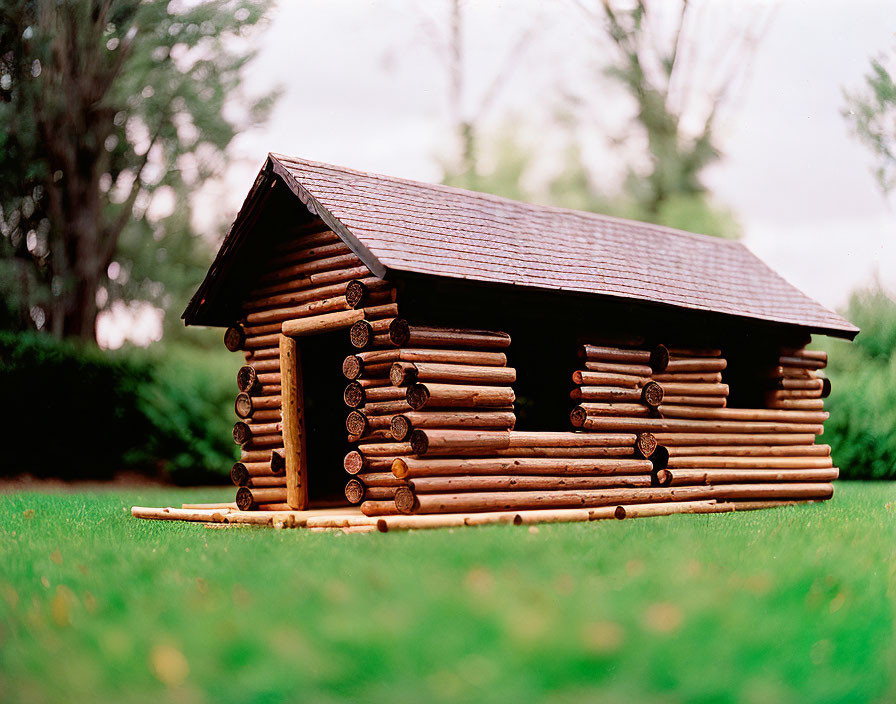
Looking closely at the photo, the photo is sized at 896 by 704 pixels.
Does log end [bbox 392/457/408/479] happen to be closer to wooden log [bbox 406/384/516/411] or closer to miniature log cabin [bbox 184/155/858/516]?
miniature log cabin [bbox 184/155/858/516]

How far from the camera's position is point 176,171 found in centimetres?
2270

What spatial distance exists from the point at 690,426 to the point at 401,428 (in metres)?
4.91

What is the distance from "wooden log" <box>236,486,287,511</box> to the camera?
12.6 metres

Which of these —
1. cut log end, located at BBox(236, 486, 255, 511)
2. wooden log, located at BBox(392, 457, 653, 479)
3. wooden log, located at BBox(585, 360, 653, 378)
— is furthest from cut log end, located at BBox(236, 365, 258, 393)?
wooden log, located at BBox(585, 360, 653, 378)

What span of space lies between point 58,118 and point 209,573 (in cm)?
1672

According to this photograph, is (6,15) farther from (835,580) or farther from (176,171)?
(835,580)

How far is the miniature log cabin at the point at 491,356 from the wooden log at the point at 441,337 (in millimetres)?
19

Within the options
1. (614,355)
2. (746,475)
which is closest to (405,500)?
(614,355)

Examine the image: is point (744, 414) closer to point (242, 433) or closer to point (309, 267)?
point (309, 267)

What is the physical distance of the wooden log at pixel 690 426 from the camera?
12.5 meters

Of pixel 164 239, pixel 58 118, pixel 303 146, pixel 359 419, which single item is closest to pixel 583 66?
pixel 303 146

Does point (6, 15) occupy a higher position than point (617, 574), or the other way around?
point (6, 15)

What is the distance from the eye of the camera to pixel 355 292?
10945mm

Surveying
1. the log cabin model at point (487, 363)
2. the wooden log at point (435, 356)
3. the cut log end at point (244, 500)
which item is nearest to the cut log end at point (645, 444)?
the log cabin model at point (487, 363)
